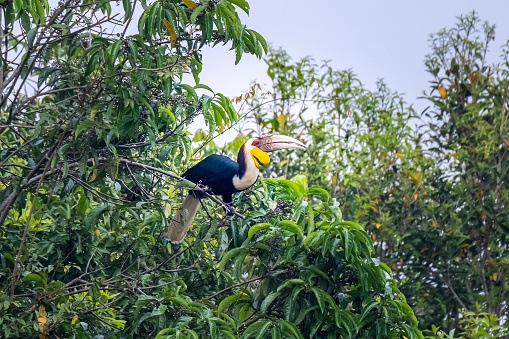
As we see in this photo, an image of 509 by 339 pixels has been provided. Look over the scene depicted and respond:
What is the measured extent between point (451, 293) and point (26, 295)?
15.3 ft

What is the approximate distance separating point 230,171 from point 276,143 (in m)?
0.31

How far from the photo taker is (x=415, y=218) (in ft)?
24.3

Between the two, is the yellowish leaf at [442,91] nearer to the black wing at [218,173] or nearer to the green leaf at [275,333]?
the black wing at [218,173]

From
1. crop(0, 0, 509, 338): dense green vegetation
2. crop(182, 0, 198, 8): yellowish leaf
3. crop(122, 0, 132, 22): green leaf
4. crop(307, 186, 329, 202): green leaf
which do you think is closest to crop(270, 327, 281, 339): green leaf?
crop(0, 0, 509, 338): dense green vegetation

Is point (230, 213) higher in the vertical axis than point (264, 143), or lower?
lower

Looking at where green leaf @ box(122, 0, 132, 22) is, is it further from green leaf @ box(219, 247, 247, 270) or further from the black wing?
green leaf @ box(219, 247, 247, 270)

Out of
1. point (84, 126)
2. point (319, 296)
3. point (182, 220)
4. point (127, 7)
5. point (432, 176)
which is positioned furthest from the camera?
point (432, 176)

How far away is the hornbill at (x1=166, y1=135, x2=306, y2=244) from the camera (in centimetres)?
415

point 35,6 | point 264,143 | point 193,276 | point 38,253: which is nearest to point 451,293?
point 193,276

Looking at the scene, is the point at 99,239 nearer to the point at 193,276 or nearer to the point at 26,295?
the point at 193,276

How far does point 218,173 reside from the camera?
4.22 meters

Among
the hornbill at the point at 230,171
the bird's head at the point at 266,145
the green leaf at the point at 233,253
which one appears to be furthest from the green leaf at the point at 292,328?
the bird's head at the point at 266,145

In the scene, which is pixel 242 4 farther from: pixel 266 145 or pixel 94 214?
pixel 94 214

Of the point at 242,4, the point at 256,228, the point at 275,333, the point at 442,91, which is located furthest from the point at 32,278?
the point at 442,91
